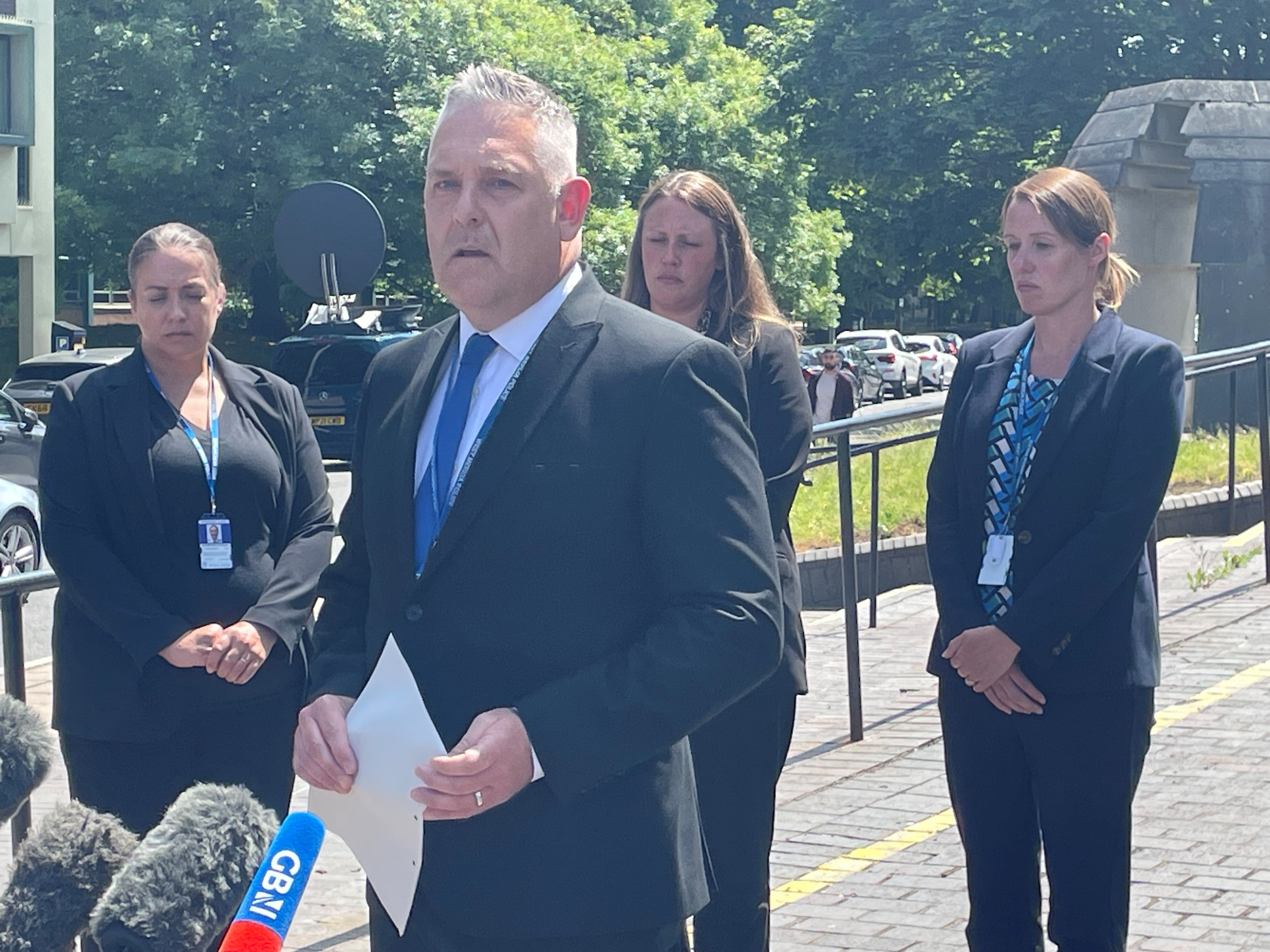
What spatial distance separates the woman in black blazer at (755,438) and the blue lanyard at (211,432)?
1.06 meters

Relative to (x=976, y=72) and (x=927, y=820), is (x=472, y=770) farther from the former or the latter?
(x=976, y=72)

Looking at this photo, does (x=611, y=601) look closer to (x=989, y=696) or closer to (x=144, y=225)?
(x=989, y=696)

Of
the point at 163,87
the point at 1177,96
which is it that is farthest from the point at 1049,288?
the point at 163,87

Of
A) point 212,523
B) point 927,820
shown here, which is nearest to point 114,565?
point 212,523

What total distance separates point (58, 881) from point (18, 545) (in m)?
12.1

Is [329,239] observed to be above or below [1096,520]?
above

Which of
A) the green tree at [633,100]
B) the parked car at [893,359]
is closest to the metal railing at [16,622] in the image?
the green tree at [633,100]

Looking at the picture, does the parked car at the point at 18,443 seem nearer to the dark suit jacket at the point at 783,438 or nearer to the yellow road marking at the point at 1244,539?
the yellow road marking at the point at 1244,539

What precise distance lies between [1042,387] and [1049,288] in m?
0.22

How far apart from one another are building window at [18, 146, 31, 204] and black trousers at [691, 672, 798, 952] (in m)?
33.8

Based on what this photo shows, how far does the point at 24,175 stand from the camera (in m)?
35.5

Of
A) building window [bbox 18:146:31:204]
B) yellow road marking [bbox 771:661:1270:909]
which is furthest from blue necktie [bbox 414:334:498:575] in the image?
building window [bbox 18:146:31:204]

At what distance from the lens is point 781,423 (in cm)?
427

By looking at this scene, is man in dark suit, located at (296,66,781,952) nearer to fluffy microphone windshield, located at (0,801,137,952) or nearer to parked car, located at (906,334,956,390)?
fluffy microphone windshield, located at (0,801,137,952)
